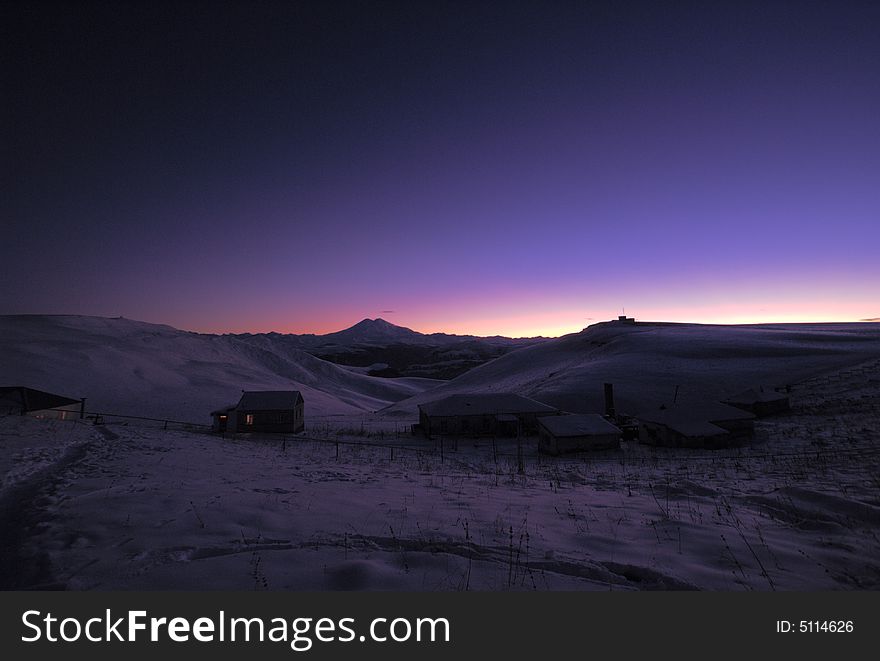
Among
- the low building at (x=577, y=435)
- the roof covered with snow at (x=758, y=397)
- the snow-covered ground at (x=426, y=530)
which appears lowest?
the low building at (x=577, y=435)

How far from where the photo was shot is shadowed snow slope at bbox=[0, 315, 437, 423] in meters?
59.6

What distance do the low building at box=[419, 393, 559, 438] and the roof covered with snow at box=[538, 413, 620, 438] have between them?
239 inches

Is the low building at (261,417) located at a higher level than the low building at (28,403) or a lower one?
lower

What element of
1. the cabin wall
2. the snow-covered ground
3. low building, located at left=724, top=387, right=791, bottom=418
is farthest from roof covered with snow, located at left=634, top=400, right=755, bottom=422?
the cabin wall

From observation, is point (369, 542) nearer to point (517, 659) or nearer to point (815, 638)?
point (517, 659)

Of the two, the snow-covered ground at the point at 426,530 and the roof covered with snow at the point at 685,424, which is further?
the roof covered with snow at the point at 685,424

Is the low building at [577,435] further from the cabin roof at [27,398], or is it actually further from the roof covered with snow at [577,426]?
the cabin roof at [27,398]

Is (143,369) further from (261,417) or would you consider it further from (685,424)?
(685,424)

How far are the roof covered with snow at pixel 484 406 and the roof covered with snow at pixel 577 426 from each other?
766 centimetres

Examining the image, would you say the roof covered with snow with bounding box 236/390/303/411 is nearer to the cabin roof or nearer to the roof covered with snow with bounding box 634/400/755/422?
the cabin roof

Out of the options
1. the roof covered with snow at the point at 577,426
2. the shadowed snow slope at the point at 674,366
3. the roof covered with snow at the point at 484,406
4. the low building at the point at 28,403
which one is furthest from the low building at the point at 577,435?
the low building at the point at 28,403

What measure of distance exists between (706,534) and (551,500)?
3.83 metres

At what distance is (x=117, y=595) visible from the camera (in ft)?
14.3

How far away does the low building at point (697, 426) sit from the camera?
32.1 metres
